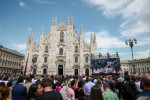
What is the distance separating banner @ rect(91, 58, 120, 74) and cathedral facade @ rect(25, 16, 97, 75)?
6.69m

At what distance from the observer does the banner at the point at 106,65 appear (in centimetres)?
2291

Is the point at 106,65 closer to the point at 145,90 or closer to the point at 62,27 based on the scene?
the point at 62,27

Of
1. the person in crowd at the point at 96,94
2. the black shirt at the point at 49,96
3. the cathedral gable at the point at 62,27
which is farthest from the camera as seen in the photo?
the cathedral gable at the point at 62,27

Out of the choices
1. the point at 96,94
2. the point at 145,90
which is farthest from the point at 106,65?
the point at 145,90

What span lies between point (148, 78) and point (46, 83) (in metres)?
2.31

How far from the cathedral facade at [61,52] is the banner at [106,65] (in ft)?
22.0

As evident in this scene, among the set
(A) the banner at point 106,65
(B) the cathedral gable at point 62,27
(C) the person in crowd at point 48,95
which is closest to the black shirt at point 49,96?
(C) the person in crowd at point 48,95

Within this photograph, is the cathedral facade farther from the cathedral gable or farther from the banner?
the banner

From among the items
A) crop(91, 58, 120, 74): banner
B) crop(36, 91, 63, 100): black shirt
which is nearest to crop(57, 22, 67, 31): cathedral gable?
crop(91, 58, 120, 74): banner

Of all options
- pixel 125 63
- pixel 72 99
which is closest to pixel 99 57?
pixel 72 99

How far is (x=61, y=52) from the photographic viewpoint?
34094mm

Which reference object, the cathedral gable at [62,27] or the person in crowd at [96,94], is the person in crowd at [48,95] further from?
the cathedral gable at [62,27]

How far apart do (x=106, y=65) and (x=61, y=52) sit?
50.3 ft

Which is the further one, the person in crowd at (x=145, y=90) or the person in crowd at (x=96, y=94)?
the person in crowd at (x=96, y=94)
